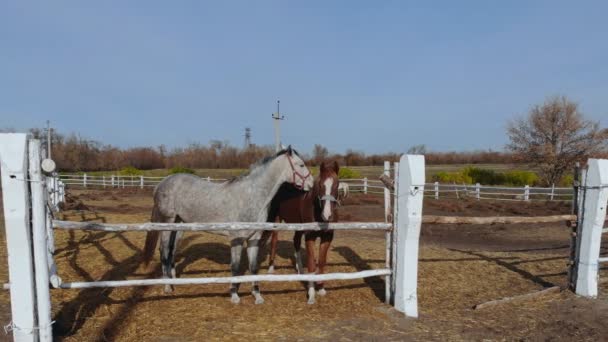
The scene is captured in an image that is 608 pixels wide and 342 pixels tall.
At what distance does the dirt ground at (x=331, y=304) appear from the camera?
4180mm

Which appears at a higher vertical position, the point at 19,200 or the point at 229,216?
the point at 19,200

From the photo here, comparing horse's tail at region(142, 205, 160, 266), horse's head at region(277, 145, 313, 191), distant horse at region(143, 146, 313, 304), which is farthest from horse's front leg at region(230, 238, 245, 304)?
horse's tail at region(142, 205, 160, 266)

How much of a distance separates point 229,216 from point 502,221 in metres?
3.88

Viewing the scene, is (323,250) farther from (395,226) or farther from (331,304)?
(395,226)

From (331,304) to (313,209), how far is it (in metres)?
1.34

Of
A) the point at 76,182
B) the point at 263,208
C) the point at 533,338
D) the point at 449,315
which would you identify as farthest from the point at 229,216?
the point at 76,182

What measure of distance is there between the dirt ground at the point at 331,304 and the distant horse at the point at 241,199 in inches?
22.0

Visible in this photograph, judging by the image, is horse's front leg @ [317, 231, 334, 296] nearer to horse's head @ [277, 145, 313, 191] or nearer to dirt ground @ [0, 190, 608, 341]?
dirt ground @ [0, 190, 608, 341]

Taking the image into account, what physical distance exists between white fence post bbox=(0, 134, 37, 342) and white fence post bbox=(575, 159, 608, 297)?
6503 mm


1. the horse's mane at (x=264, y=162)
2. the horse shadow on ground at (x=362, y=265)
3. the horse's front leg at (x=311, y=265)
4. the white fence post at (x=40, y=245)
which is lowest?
the horse shadow on ground at (x=362, y=265)

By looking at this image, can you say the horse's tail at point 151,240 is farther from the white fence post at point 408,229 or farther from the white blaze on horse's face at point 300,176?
the white fence post at point 408,229

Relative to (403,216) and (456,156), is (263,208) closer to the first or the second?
(403,216)

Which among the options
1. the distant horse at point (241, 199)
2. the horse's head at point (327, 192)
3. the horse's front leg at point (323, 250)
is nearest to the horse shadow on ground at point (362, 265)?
the horse's front leg at point (323, 250)

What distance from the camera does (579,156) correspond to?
25250mm
